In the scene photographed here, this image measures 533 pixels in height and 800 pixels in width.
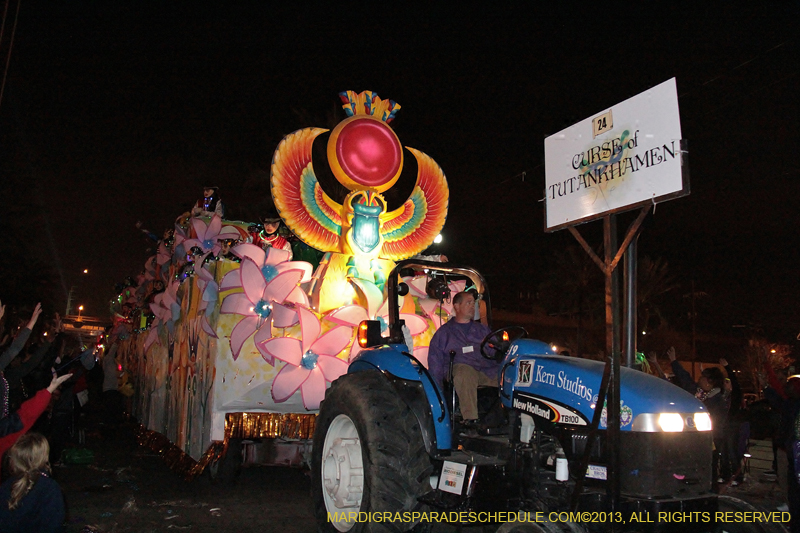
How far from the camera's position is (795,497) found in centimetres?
493

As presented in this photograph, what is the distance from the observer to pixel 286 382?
6742 millimetres

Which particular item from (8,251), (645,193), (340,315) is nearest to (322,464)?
(340,315)

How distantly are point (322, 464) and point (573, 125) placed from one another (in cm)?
329

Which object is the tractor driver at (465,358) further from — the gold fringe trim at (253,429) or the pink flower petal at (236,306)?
the pink flower petal at (236,306)

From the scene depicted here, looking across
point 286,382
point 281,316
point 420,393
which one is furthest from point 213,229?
point 420,393

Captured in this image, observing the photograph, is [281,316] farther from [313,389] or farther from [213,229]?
[213,229]

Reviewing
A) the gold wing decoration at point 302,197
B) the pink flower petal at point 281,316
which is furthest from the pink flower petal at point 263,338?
the gold wing decoration at point 302,197

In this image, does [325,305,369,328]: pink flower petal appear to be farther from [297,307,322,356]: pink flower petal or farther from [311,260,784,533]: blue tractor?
[311,260,784,533]: blue tractor

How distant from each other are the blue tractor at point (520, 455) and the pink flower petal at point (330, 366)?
2.09 meters

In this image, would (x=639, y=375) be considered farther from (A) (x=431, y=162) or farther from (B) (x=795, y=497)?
(A) (x=431, y=162)

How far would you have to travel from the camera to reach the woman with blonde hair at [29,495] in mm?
3104

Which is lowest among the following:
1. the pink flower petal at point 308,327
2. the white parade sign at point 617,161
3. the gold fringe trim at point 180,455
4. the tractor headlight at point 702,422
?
the gold fringe trim at point 180,455

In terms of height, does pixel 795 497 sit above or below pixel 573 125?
below

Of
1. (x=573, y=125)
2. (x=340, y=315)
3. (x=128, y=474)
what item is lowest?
(x=128, y=474)
